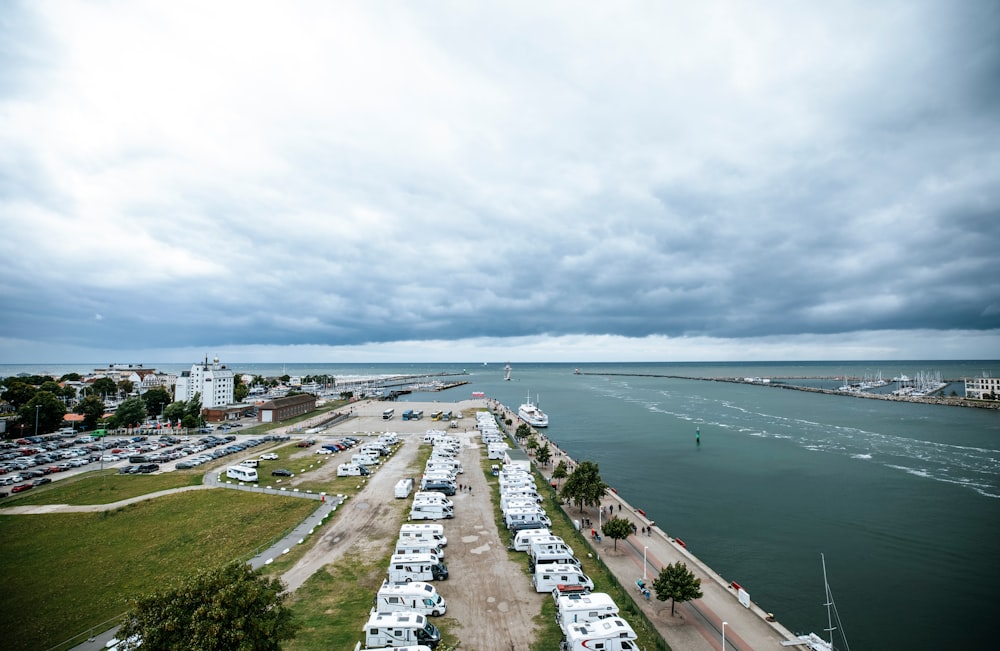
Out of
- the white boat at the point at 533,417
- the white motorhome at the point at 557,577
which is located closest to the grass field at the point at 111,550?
the white motorhome at the point at 557,577

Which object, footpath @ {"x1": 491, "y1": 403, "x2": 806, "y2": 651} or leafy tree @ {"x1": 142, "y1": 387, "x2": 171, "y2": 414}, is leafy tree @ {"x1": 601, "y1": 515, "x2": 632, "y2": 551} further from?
leafy tree @ {"x1": 142, "y1": 387, "x2": 171, "y2": 414}

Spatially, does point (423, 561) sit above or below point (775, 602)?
above

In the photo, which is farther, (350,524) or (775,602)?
(350,524)

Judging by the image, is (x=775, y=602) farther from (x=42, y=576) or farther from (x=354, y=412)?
(x=354, y=412)

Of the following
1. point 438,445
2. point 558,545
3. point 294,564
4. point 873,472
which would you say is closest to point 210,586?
point 294,564

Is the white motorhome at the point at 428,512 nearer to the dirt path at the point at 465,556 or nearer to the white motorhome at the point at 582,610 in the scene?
the dirt path at the point at 465,556
